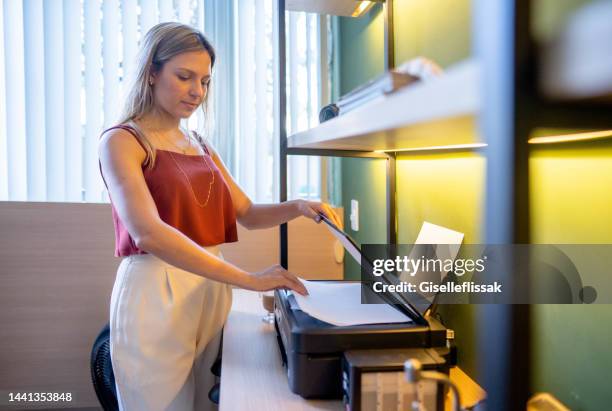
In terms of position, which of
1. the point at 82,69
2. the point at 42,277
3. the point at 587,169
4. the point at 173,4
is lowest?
the point at 42,277

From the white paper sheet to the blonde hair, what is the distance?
0.53m

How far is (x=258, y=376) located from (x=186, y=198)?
49 cm

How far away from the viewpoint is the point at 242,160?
2.47m

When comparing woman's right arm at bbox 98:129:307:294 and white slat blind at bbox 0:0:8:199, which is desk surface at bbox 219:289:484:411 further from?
white slat blind at bbox 0:0:8:199

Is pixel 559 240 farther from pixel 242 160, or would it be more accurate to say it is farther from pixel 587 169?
pixel 242 160

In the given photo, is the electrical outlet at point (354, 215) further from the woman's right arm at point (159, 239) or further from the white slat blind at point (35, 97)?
the white slat blind at point (35, 97)

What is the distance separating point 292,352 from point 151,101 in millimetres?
799

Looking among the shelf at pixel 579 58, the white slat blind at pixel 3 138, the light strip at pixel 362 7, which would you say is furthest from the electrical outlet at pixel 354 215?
the shelf at pixel 579 58

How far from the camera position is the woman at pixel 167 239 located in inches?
45.0

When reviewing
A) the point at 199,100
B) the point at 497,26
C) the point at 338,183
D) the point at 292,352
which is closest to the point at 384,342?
the point at 292,352

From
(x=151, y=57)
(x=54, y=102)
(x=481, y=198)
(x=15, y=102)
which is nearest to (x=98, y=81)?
(x=54, y=102)

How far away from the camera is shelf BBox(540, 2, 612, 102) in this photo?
1.23 ft

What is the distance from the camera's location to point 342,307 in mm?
1062

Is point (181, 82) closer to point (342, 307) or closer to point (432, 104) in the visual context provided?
point (342, 307)
